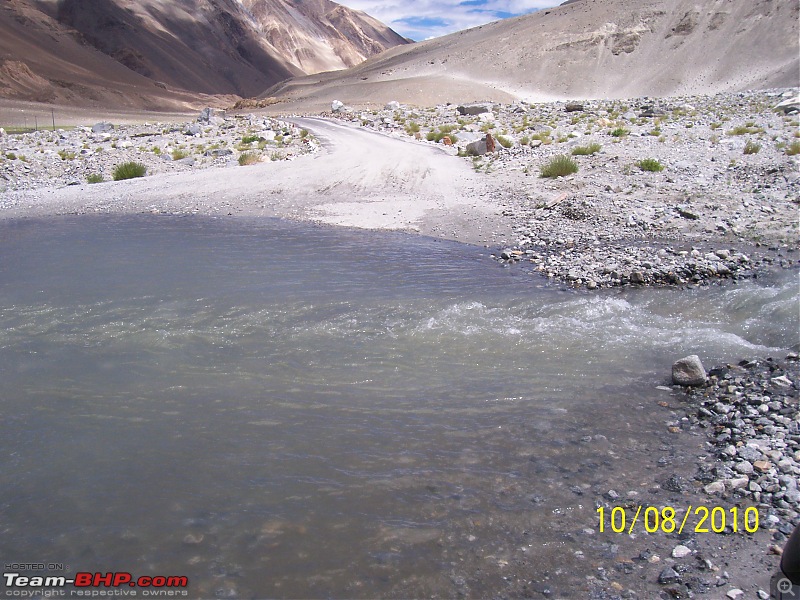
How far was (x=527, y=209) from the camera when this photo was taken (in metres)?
15.9

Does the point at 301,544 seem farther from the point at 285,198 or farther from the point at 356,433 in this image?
the point at 285,198

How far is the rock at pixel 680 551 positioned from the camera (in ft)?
14.4

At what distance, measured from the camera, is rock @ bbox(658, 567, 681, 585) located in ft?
13.7

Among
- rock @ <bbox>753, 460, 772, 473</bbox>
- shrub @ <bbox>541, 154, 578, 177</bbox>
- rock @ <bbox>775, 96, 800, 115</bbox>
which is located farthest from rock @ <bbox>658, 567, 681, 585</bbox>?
rock @ <bbox>775, 96, 800, 115</bbox>

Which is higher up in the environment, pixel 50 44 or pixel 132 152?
pixel 50 44

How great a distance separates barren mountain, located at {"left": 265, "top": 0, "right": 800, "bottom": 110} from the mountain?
3659 cm

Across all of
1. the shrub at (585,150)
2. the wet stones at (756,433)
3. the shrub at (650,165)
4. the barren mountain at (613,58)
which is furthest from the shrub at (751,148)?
the barren mountain at (613,58)

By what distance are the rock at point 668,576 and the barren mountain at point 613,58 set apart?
64.4 metres

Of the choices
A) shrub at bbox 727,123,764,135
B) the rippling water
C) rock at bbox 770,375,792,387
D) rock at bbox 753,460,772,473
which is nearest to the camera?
the rippling water

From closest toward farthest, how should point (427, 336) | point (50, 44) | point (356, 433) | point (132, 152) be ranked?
point (356, 433)
point (427, 336)
point (132, 152)
point (50, 44)

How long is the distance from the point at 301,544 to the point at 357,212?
12.7 meters

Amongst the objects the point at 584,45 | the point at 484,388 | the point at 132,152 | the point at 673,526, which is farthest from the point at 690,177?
the point at 584,45

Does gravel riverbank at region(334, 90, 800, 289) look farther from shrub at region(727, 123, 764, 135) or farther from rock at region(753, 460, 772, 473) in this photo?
rock at region(753, 460, 772, 473)
